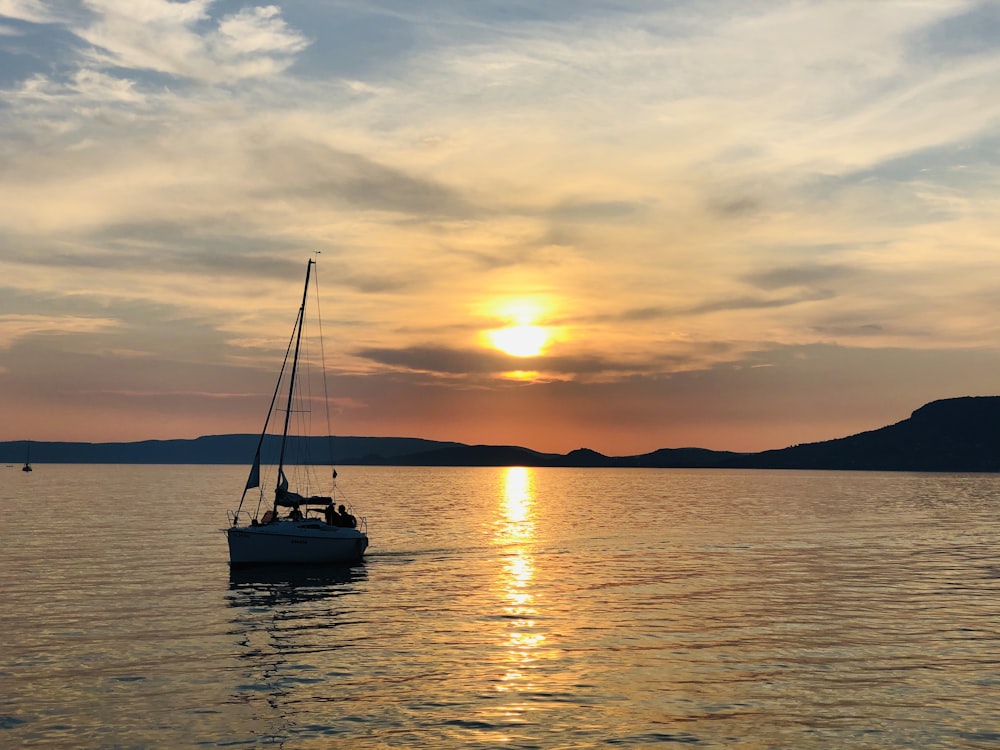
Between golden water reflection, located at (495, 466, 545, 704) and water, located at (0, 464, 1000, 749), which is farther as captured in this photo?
golden water reflection, located at (495, 466, 545, 704)

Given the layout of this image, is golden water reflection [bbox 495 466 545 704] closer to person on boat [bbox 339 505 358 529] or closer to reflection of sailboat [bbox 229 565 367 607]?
reflection of sailboat [bbox 229 565 367 607]

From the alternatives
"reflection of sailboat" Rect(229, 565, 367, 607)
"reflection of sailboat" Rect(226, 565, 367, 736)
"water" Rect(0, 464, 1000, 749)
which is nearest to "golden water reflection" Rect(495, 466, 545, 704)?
"water" Rect(0, 464, 1000, 749)

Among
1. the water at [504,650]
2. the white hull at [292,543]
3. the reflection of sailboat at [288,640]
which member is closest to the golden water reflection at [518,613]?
the water at [504,650]

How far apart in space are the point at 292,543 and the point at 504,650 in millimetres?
28692

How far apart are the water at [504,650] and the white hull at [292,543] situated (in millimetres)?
1224

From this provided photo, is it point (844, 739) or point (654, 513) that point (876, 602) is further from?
point (654, 513)

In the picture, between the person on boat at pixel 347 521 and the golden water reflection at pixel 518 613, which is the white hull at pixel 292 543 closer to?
the person on boat at pixel 347 521

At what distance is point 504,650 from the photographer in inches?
1396

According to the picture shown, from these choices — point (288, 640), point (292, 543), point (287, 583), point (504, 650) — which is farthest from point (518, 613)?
point (292, 543)

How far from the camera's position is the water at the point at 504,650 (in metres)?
25.1

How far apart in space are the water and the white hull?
1.22 metres

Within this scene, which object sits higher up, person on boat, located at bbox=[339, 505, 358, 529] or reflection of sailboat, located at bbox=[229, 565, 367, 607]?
person on boat, located at bbox=[339, 505, 358, 529]

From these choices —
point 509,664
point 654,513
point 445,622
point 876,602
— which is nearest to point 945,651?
point 876,602

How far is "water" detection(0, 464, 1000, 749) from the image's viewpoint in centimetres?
2508
